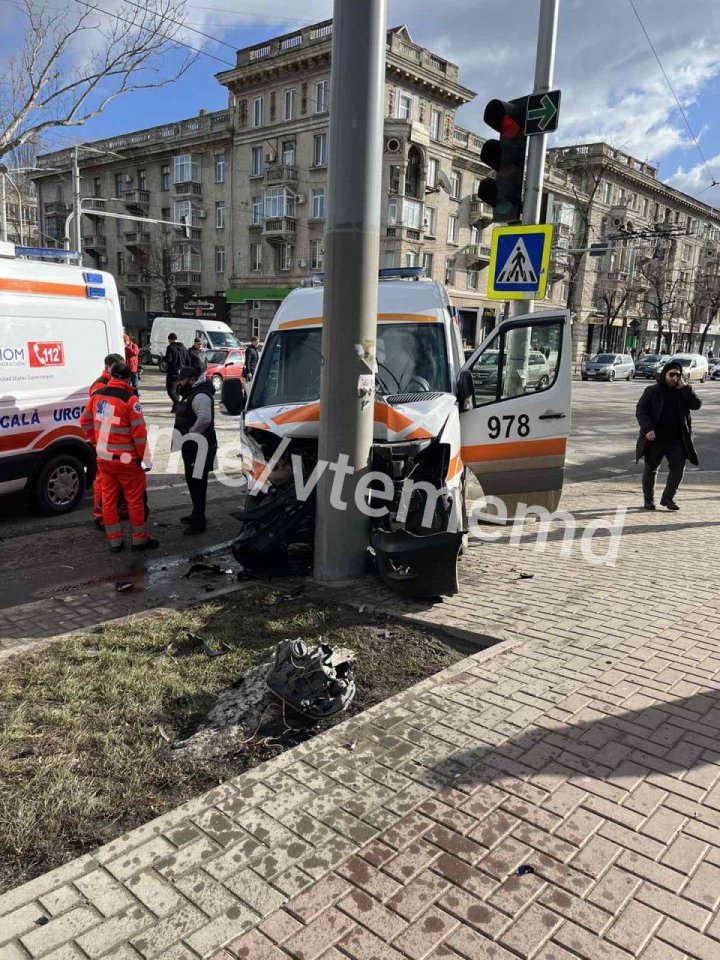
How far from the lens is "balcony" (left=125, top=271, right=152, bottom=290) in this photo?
51531 millimetres

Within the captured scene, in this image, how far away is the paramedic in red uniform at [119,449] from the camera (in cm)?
651

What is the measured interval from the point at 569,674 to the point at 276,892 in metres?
2.25

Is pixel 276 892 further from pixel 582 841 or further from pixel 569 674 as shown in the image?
pixel 569 674

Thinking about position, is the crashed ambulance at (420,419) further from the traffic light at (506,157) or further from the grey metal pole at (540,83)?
the grey metal pole at (540,83)

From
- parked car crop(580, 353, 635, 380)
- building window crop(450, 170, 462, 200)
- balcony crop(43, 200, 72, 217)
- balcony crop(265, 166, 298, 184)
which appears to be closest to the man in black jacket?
parked car crop(580, 353, 635, 380)

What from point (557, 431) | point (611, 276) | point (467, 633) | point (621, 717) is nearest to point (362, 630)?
point (467, 633)

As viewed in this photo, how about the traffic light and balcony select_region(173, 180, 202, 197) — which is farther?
balcony select_region(173, 180, 202, 197)

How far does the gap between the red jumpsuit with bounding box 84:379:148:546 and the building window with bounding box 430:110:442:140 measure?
42100 millimetres

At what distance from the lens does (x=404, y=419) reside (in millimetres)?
5543

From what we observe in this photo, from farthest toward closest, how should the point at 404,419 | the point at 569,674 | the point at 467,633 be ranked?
the point at 404,419 < the point at 467,633 < the point at 569,674

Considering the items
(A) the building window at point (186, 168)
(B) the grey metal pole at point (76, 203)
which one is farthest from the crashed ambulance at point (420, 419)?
(A) the building window at point (186, 168)

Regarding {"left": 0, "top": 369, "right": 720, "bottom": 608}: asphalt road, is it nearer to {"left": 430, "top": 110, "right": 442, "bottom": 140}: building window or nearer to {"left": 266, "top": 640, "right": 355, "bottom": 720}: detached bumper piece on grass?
{"left": 266, "top": 640, "right": 355, "bottom": 720}: detached bumper piece on grass

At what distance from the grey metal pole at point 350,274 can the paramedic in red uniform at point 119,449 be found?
223 cm

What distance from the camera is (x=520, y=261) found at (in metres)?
7.39
